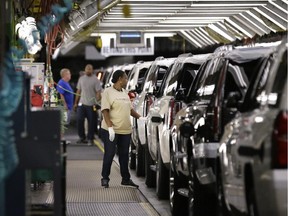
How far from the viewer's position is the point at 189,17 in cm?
3192

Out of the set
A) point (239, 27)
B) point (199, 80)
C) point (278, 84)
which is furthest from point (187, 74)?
point (239, 27)

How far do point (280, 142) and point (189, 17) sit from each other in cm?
2341

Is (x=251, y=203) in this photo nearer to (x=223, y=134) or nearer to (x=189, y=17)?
(x=223, y=134)

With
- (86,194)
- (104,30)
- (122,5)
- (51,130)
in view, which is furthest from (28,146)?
(104,30)

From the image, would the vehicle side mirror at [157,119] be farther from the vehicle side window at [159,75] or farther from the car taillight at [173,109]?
the vehicle side window at [159,75]

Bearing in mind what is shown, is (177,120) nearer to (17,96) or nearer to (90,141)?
(17,96)

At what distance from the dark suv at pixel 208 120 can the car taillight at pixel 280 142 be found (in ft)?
8.69

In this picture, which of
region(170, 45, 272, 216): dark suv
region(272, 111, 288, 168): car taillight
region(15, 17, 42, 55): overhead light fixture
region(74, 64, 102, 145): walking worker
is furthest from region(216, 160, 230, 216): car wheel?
region(74, 64, 102, 145): walking worker

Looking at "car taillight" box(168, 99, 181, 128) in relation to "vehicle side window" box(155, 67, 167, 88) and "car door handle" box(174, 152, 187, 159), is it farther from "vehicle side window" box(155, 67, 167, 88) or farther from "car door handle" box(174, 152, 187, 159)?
"vehicle side window" box(155, 67, 167, 88)

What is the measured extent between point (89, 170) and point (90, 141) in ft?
25.7

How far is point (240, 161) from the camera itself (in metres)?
9.96

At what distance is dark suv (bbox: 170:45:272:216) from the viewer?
12273 millimetres

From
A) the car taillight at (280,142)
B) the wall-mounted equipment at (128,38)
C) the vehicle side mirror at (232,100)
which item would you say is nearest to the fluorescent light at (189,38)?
the wall-mounted equipment at (128,38)

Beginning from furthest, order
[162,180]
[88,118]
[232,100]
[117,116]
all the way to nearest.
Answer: [88,118]
[117,116]
[162,180]
[232,100]
